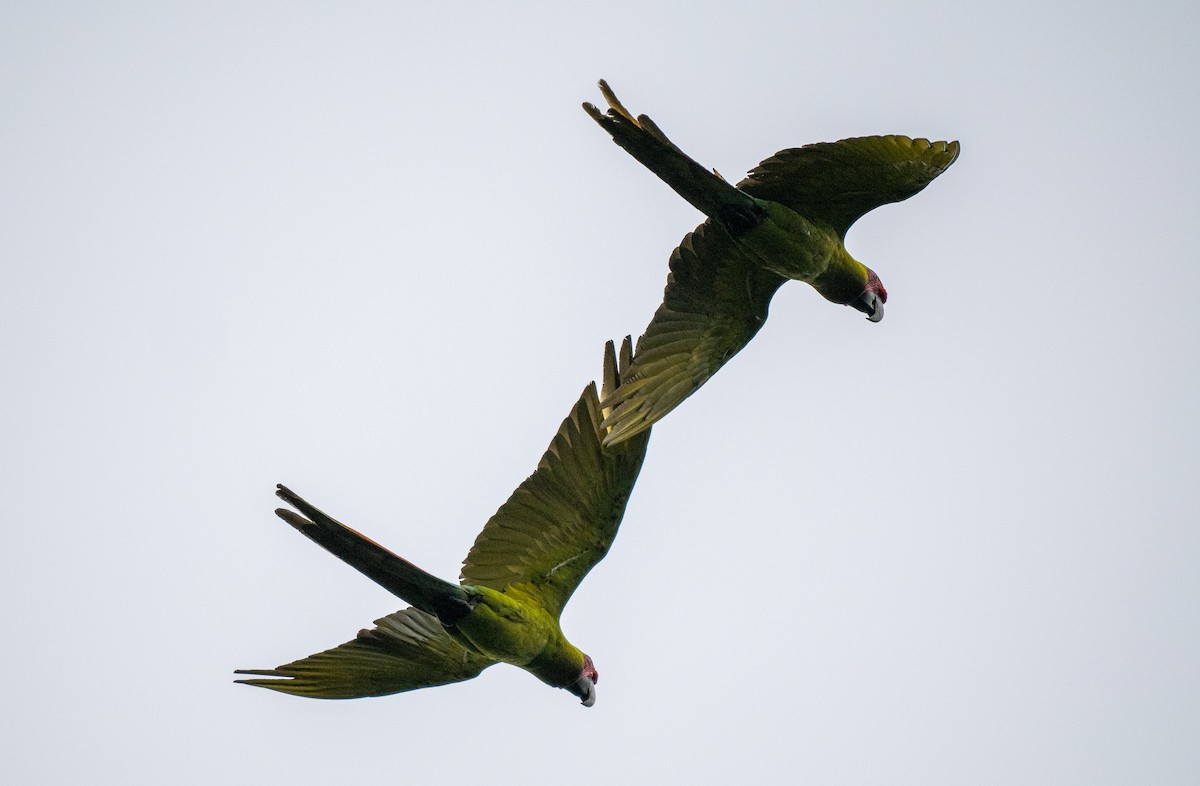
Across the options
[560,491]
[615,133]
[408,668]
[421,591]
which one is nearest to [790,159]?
[615,133]

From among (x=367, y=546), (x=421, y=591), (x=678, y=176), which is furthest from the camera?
(x=678, y=176)

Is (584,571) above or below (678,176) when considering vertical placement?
below

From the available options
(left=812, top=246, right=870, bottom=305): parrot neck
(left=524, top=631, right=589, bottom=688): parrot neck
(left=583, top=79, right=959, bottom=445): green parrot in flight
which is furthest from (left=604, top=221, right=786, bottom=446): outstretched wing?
(left=524, top=631, right=589, bottom=688): parrot neck

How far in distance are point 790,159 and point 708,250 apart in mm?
953

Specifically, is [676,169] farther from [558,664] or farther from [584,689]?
[584,689]

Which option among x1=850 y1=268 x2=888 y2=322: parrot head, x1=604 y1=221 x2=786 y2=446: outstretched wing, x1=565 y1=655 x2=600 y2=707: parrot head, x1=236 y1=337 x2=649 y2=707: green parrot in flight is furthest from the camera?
x1=850 y1=268 x2=888 y2=322: parrot head

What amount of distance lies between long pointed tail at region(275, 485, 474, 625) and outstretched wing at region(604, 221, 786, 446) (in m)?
2.08

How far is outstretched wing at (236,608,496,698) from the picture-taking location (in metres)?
8.10

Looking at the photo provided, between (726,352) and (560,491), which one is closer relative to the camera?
(560,491)

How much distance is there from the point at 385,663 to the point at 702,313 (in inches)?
130

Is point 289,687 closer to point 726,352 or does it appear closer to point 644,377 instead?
point 644,377

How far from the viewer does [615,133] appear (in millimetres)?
7699

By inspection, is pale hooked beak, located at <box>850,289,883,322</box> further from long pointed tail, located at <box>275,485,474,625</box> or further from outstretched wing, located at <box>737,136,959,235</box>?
long pointed tail, located at <box>275,485,474,625</box>

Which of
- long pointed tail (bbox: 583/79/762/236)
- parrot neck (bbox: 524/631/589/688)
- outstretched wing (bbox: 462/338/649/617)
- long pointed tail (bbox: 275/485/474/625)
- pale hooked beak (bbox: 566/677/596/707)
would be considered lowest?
pale hooked beak (bbox: 566/677/596/707)
